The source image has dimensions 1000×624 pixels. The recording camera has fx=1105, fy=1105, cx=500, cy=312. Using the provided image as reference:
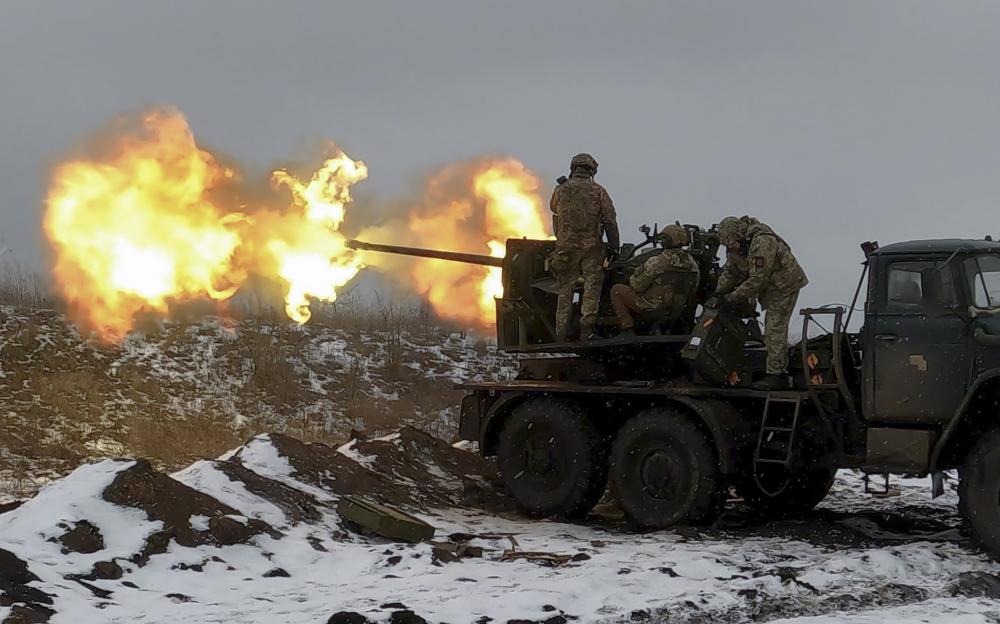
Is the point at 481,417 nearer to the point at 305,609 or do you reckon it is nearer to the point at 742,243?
the point at 742,243

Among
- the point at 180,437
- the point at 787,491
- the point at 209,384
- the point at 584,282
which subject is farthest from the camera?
the point at 209,384

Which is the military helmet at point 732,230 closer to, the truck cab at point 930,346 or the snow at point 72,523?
the truck cab at point 930,346

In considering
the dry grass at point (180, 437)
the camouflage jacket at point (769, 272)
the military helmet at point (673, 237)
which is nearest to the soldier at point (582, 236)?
the military helmet at point (673, 237)

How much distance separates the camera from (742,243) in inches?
437

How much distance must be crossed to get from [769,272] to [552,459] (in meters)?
3.11

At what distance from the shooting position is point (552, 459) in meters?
11.9

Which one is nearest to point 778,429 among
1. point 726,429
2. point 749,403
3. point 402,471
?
point 726,429

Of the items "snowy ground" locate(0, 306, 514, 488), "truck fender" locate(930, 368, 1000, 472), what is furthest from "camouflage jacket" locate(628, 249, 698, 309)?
"snowy ground" locate(0, 306, 514, 488)

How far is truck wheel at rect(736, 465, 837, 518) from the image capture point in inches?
462

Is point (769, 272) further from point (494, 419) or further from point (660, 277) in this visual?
point (494, 419)

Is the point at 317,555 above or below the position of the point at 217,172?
below

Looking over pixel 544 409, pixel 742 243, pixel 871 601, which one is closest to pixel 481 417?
pixel 544 409

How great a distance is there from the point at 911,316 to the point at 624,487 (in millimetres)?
3237

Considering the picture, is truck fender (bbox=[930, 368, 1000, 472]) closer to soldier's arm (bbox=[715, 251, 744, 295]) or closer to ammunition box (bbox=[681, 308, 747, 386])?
ammunition box (bbox=[681, 308, 747, 386])
